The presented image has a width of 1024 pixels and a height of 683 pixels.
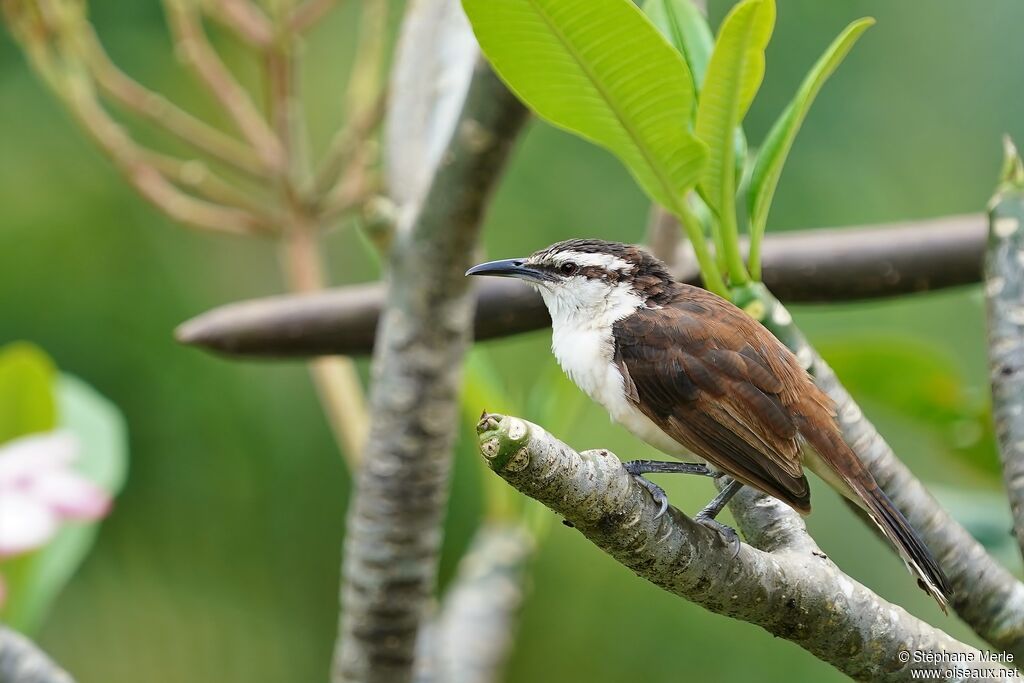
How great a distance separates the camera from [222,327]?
1.86 metres

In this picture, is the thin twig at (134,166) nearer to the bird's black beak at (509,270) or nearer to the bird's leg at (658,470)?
the bird's black beak at (509,270)

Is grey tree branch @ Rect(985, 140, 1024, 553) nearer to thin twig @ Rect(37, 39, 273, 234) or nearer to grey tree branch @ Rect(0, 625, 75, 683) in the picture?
grey tree branch @ Rect(0, 625, 75, 683)

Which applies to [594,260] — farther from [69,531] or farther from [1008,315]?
[69,531]

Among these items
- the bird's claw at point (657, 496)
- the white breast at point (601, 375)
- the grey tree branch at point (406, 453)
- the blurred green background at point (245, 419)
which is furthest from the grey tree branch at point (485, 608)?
the blurred green background at point (245, 419)

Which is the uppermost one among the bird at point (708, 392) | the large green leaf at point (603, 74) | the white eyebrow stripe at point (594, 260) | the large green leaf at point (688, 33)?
the large green leaf at point (688, 33)

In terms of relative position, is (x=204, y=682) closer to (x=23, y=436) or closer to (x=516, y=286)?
(x=23, y=436)

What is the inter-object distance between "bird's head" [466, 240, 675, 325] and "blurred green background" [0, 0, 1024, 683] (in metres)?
2.33

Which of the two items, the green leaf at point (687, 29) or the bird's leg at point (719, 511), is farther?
the green leaf at point (687, 29)

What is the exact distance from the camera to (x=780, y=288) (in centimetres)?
176

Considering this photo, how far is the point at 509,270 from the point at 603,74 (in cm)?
42

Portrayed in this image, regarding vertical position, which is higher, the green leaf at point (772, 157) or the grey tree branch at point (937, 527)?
the green leaf at point (772, 157)

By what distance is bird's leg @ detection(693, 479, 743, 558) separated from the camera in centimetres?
112

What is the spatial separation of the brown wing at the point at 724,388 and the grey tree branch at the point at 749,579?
0.12 meters

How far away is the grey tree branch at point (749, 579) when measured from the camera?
1021 mm
